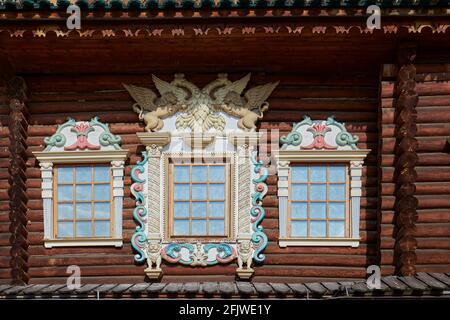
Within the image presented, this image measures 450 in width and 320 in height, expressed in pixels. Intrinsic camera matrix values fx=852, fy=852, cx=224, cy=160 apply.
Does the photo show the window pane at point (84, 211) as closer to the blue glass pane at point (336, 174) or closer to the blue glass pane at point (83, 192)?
the blue glass pane at point (83, 192)

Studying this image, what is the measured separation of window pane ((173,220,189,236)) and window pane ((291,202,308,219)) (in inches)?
67.5

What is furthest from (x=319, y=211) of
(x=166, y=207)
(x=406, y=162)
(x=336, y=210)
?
(x=166, y=207)

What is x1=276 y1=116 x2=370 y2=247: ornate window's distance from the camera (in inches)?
536

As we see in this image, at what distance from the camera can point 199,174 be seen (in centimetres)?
1380

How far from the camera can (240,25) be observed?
41.9 ft

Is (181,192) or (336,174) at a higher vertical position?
(336,174)

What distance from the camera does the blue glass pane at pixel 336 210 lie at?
1365 cm

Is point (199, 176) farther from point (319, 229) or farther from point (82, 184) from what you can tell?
point (319, 229)

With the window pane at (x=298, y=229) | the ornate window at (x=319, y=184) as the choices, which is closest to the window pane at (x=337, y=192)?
the ornate window at (x=319, y=184)

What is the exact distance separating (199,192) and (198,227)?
57cm

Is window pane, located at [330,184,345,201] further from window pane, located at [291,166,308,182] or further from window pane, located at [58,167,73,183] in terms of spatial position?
window pane, located at [58,167,73,183]

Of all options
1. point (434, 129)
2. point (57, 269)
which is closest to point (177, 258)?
point (57, 269)

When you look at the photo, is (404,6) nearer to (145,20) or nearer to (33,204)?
(145,20)
